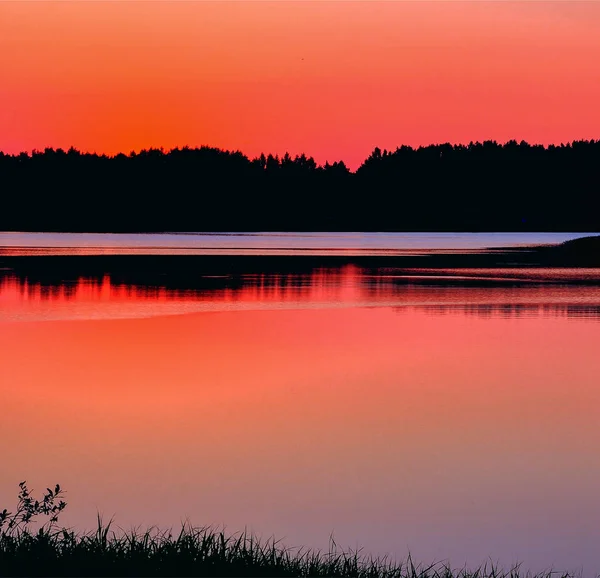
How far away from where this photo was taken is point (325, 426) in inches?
580

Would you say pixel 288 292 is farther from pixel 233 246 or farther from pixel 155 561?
pixel 233 246

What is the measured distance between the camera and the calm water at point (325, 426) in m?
10.6

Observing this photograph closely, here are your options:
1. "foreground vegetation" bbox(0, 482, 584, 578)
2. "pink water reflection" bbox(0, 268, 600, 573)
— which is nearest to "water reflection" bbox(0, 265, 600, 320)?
"pink water reflection" bbox(0, 268, 600, 573)

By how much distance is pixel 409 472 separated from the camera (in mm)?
12266

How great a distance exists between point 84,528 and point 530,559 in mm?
3742

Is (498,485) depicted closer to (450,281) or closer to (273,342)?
(273,342)

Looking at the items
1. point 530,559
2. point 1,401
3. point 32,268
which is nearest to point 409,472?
point 530,559

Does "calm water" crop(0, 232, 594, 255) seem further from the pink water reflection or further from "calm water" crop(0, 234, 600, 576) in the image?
the pink water reflection

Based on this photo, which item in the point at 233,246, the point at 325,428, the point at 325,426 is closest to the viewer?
the point at 325,428

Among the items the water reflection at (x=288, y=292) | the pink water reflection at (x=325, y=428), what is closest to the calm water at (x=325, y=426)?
the pink water reflection at (x=325, y=428)

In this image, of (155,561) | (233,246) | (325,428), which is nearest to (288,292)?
(325,428)

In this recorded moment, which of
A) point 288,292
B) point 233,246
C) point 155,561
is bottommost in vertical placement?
point 233,246

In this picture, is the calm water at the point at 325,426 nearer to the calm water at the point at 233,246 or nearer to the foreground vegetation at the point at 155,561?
the foreground vegetation at the point at 155,561

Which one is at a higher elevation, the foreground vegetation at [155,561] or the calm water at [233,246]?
the foreground vegetation at [155,561]
